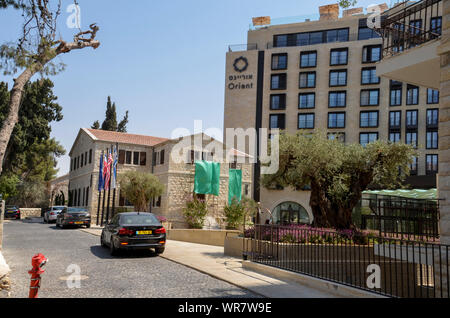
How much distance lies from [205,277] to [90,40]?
287 inches

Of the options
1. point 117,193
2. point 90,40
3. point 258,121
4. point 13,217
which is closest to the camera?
point 90,40

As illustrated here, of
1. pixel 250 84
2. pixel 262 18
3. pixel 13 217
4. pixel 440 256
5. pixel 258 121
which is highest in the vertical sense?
pixel 262 18

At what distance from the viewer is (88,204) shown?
3844cm

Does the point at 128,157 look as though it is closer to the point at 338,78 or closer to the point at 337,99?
the point at 337,99

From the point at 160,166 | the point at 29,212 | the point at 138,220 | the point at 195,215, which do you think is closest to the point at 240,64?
the point at 160,166

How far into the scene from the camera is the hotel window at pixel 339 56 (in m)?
46.4

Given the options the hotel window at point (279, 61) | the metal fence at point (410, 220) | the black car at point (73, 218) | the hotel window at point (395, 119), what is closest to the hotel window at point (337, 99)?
the hotel window at point (395, 119)

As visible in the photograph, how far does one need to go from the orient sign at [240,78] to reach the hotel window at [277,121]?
16.1 feet

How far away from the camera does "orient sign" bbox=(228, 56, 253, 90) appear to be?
50062 millimetres

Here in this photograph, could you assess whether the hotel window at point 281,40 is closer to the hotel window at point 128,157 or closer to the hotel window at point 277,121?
the hotel window at point 277,121

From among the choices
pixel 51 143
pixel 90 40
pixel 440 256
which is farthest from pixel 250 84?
pixel 440 256

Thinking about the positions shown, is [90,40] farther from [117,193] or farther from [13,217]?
[13,217]

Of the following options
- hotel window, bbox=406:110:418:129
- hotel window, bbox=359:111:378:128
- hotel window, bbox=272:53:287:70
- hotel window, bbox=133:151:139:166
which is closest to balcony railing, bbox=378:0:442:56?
hotel window, bbox=133:151:139:166
